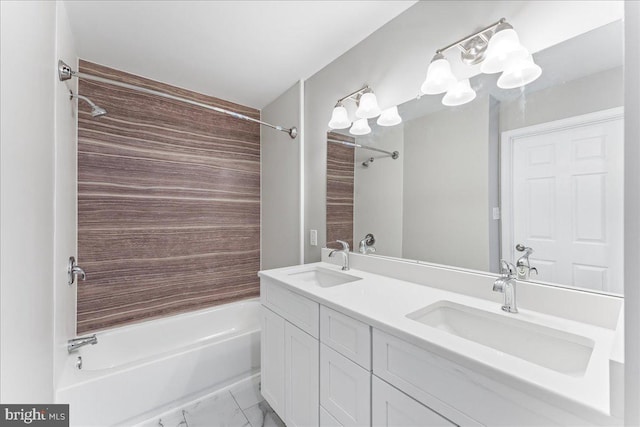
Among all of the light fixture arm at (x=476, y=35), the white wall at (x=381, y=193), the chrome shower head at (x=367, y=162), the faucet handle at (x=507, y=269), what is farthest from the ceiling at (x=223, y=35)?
the faucet handle at (x=507, y=269)

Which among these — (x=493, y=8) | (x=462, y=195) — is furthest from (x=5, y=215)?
(x=493, y=8)

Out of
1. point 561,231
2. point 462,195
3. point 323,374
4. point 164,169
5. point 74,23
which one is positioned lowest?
point 323,374

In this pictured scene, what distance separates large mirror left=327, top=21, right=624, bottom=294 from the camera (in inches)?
33.4

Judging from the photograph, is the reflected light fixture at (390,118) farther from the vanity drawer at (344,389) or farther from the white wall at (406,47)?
the vanity drawer at (344,389)

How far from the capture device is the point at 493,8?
1.09 metres

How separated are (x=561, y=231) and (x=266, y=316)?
144 cm

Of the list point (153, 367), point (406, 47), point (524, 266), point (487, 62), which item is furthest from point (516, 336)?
point (153, 367)

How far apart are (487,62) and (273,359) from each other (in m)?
1.78

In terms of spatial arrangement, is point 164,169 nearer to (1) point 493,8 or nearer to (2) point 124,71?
A: (2) point 124,71

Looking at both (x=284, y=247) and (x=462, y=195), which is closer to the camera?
(x=462, y=195)

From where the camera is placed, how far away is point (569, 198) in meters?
0.91

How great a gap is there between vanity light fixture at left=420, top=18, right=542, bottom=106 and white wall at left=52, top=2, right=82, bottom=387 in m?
1.78

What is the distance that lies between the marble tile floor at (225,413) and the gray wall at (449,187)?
1321 mm

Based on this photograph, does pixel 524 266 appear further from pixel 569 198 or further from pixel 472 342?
pixel 472 342
